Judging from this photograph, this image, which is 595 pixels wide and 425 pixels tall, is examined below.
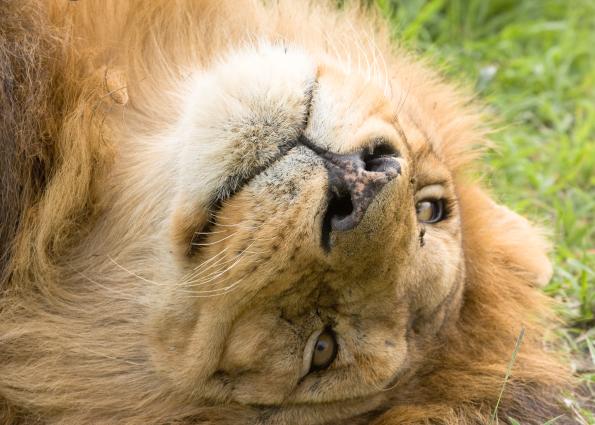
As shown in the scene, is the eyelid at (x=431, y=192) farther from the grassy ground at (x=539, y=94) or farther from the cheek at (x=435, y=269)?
the grassy ground at (x=539, y=94)

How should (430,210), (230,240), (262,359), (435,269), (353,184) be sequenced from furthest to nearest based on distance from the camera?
(430,210), (435,269), (262,359), (230,240), (353,184)

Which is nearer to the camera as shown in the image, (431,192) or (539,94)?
(431,192)

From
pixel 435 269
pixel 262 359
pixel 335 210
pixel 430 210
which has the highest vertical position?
pixel 430 210

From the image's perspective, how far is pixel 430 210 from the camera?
3.22 meters

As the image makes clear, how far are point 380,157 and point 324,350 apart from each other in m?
0.66

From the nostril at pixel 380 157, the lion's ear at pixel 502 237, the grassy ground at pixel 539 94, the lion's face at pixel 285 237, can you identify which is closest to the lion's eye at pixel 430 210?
the lion's face at pixel 285 237

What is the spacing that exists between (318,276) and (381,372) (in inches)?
18.3

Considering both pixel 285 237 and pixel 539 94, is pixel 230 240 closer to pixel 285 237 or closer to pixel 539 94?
pixel 285 237

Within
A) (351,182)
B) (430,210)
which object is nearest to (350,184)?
(351,182)

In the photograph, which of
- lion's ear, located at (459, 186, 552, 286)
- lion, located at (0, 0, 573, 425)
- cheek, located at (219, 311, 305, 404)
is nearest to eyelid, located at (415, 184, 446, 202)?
lion, located at (0, 0, 573, 425)

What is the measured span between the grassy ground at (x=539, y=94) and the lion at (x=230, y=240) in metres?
1.14

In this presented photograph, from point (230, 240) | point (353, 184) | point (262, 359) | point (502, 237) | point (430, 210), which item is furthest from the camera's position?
→ point (502, 237)

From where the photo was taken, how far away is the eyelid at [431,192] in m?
3.18

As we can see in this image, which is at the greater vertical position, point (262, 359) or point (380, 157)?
point (380, 157)
